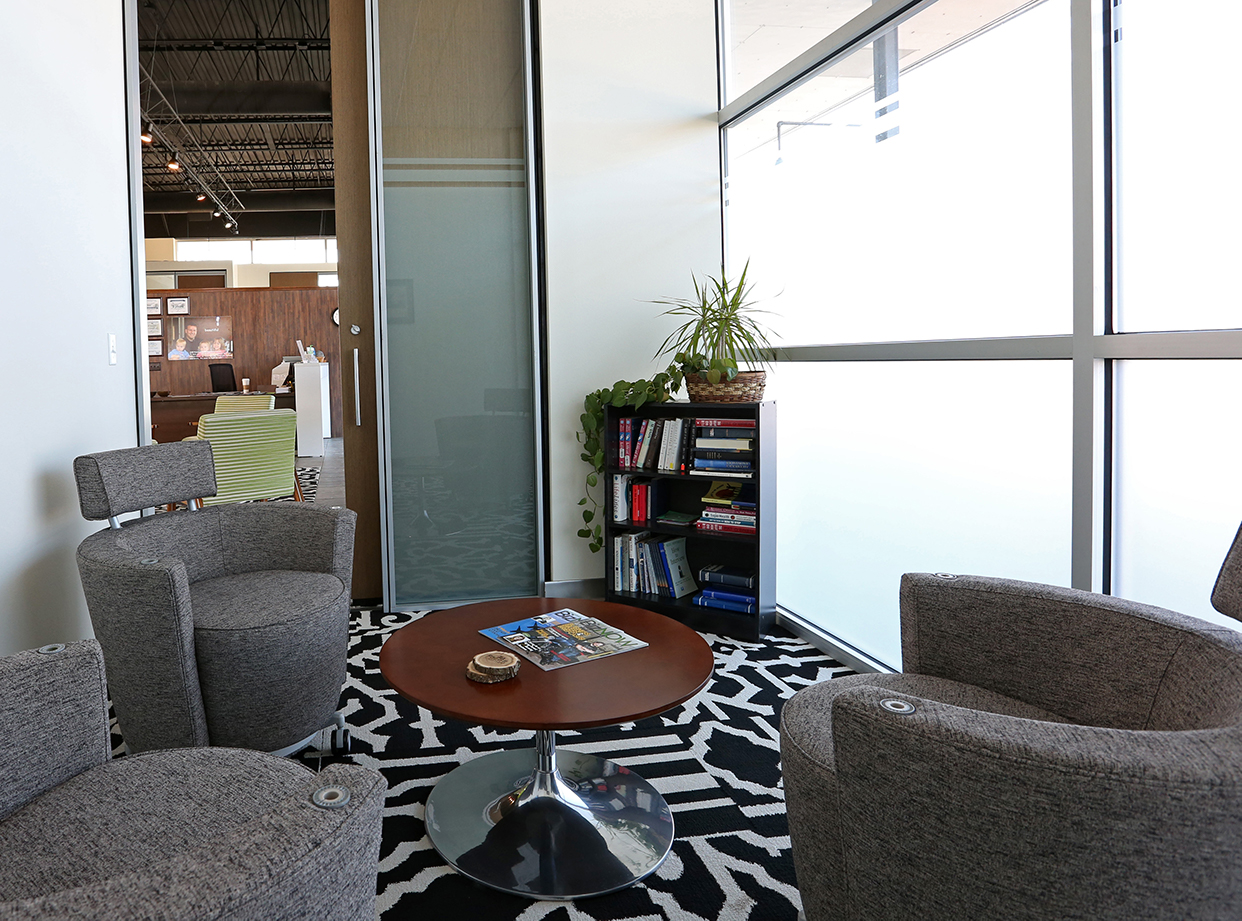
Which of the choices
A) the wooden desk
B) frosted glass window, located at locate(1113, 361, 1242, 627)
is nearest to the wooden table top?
Result: frosted glass window, located at locate(1113, 361, 1242, 627)

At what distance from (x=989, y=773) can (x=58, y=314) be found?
3111mm

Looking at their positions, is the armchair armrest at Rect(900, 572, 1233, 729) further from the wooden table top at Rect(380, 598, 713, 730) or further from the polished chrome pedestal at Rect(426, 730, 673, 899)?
the polished chrome pedestal at Rect(426, 730, 673, 899)

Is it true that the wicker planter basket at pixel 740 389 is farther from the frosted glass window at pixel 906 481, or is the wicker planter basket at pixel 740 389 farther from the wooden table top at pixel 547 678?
the wooden table top at pixel 547 678

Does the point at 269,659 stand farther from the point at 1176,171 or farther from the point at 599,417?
the point at 1176,171

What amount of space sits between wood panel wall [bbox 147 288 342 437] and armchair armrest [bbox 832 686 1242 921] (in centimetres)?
1364

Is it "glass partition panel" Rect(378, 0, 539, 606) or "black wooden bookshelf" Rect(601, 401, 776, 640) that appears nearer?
"black wooden bookshelf" Rect(601, 401, 776, 640)

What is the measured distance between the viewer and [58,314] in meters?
2.81

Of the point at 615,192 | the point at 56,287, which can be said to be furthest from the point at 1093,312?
the point at 56,287

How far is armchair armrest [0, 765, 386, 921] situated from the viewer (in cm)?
78

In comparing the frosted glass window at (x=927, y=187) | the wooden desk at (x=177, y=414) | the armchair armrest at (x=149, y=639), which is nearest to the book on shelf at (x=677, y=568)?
the frosted glass window at (x=927, y=187)

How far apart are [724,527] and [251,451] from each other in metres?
3.13

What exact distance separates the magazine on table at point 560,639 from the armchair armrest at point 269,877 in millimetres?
1032

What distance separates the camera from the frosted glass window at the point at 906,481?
2482 mm

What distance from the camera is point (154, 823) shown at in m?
1.30
